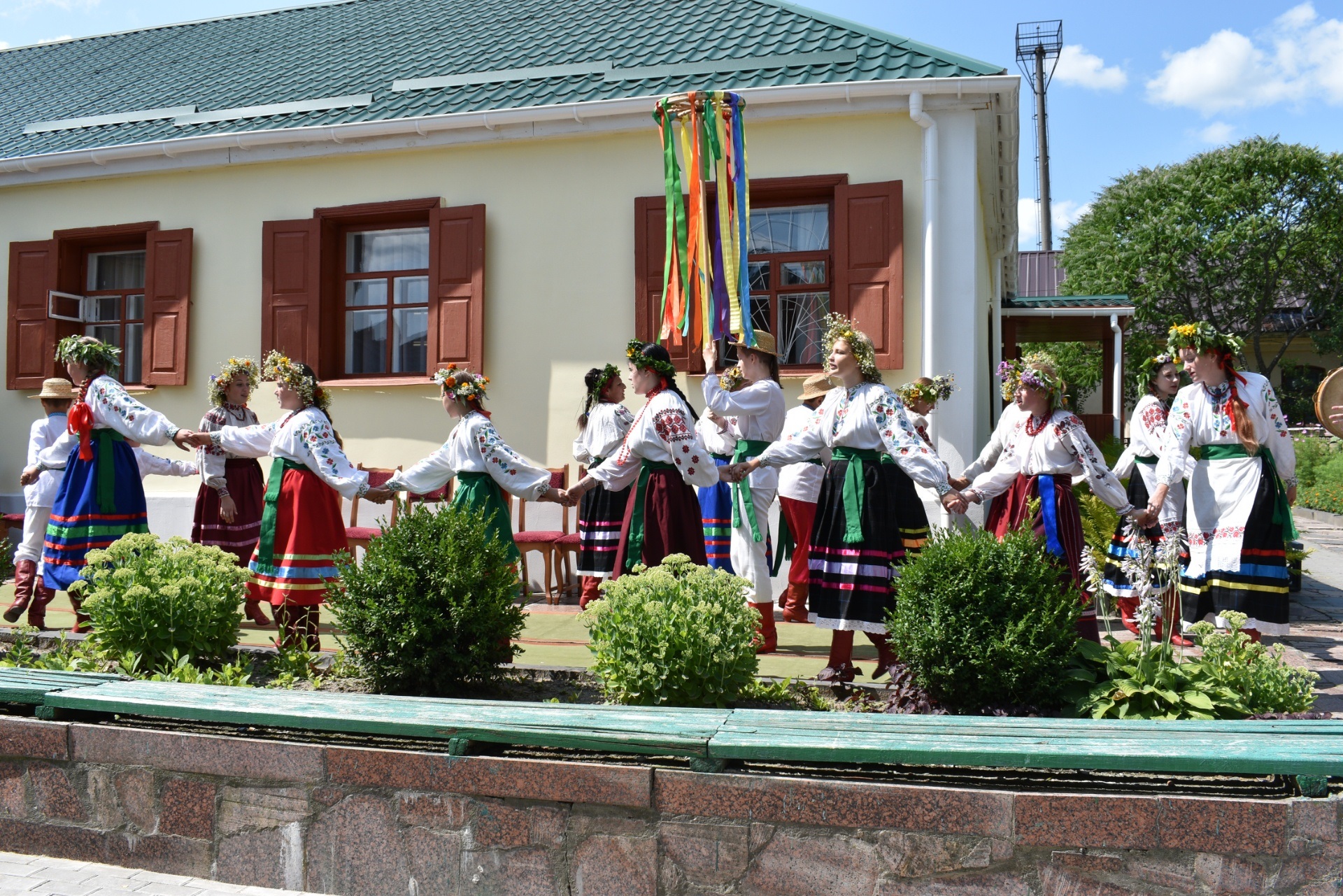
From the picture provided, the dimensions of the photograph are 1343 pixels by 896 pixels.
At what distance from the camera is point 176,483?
10.3 m

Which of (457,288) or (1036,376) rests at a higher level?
(457,288)

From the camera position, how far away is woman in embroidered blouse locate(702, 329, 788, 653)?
20.6ft

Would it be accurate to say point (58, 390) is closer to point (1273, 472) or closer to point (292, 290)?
point (292, 290)

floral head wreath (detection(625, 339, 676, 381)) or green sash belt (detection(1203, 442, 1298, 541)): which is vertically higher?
floral head wreath (detection(625, 339, 676, 381))

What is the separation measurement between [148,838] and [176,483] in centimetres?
739

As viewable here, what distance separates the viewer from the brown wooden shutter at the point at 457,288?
9.34m

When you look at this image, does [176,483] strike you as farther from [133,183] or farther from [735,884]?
[735,884]

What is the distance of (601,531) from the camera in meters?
7.11

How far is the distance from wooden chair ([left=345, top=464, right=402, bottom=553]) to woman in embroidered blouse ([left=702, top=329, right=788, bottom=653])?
113 inches

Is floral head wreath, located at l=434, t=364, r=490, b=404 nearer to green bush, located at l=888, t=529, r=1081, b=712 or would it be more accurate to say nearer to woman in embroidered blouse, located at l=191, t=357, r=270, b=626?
woman in embroidered blouse, located at l=191, t=357, r=270, b=626

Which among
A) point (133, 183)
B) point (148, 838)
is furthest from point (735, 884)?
point (133, 183)

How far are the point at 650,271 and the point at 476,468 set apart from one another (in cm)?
339

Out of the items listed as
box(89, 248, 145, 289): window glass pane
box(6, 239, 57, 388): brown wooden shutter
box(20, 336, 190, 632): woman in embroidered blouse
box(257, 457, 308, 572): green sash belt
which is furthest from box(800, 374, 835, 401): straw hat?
box(6, 239, 57, 388): brown wooden shutter

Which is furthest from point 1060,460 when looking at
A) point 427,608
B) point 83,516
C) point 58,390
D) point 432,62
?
point 432,62
